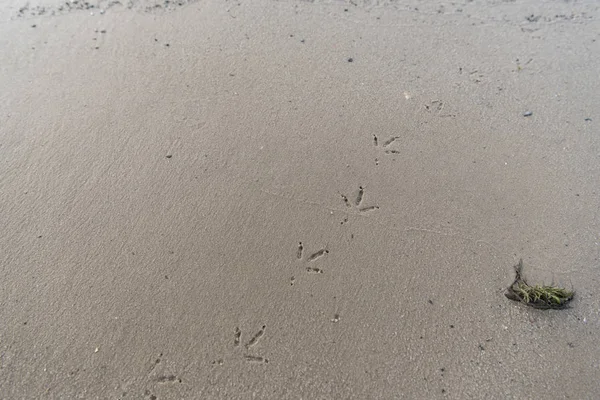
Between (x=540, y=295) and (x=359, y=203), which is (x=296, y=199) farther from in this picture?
(x=540, y=295)

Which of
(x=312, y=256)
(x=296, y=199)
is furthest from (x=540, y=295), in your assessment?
(x=296, y=199)

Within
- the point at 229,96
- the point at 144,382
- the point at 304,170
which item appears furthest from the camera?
the point at 229,96

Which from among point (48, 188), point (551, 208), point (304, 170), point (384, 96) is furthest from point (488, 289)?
point (48, 188)

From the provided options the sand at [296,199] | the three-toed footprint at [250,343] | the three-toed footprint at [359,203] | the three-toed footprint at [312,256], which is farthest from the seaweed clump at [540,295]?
the three-toed footprint at [250,343]

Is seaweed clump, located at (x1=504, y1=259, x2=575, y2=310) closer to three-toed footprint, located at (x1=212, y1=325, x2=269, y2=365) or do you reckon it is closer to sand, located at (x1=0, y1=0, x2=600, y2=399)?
sand, located at (x1=0, y1=0, x2=600, y2=399)

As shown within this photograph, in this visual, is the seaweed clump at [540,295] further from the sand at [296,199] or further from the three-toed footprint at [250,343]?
the three-toed footprint at [250,343]

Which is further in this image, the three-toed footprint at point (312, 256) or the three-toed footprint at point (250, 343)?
the three-toed footprint at point (312, 256)

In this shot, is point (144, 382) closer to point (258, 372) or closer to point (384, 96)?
point (258, 372)
